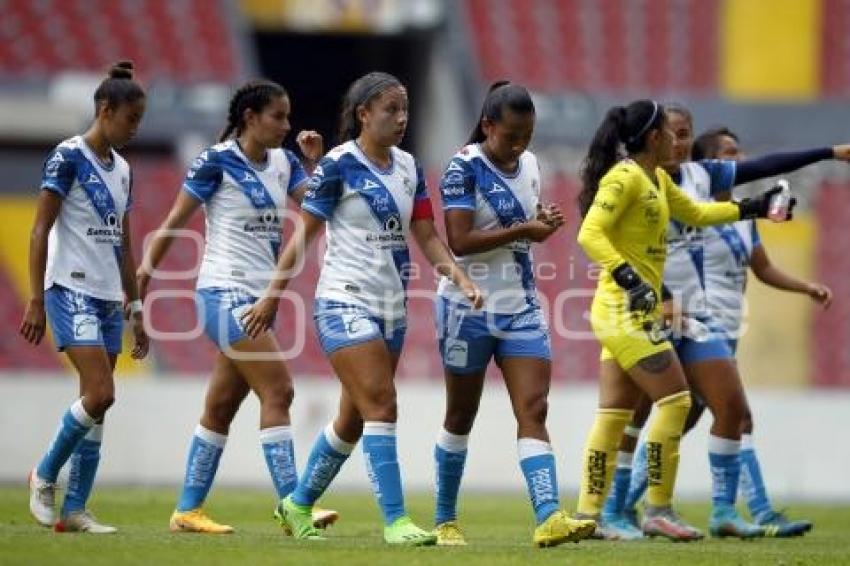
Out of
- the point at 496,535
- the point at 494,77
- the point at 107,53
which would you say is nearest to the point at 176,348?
the point at 107,53

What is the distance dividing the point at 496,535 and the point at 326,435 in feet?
6.08

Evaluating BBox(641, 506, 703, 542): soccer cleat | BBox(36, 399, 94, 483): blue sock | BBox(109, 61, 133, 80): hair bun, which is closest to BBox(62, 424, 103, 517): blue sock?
BBox(36, 399, 94, 483): blue sock

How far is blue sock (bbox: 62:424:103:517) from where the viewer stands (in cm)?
1092

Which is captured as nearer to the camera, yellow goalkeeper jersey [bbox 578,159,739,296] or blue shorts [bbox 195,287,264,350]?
yellow goalkeeper jersey [bbox 578,159,739,296]

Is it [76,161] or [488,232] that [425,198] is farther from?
[76,161]

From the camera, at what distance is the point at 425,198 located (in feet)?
34.2

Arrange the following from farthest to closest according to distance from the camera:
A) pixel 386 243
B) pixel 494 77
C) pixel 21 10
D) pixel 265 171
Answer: pixel 494 77
pixel 21 10
pixel 265 171
pixel 386 243

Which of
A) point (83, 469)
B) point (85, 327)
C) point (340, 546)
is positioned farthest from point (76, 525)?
point (340, 546)

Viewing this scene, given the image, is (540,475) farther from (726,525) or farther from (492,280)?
(726,525)

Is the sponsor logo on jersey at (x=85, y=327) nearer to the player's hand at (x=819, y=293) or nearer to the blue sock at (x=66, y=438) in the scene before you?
the blue sock at (x=66, y=438)

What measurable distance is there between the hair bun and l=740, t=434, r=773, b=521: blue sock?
5198mm

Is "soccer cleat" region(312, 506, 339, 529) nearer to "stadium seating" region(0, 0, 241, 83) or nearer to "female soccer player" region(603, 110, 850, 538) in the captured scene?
"female soccer player" region(603, 110, 850, 538)

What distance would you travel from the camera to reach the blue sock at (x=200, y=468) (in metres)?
11.2

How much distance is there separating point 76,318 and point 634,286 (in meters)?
3.15
